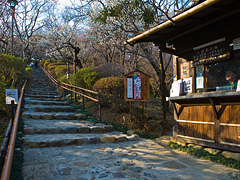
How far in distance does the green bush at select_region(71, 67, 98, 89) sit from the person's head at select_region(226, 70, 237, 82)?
7344 mm

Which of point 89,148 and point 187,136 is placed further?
point 187,136

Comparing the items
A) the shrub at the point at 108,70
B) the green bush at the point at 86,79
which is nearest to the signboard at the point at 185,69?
the green bush at the point at 86,79

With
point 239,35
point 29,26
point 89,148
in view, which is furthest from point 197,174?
point 29,26

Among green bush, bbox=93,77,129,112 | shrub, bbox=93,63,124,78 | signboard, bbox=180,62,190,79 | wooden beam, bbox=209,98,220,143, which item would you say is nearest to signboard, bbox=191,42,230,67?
signboard, bbox=180,62,190,79

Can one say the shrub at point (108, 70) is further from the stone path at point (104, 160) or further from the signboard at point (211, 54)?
the signboard at point (211, 54)

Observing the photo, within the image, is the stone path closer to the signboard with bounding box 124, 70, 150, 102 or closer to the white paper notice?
the signboard with bounding box 124, 70, 150, 102

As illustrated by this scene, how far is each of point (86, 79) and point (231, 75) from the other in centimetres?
793

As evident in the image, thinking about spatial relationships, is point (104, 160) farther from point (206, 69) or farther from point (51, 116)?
point (51, 116)

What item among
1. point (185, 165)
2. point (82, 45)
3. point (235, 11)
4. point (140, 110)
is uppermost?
point (82, 45)

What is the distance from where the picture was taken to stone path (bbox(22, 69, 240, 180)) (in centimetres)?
383

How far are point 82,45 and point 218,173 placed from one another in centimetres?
1742

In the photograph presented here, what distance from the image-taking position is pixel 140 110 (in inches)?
324

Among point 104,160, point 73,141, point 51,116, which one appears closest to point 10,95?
point 73,141

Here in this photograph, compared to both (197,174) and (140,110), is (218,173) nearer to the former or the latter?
(197,174)
